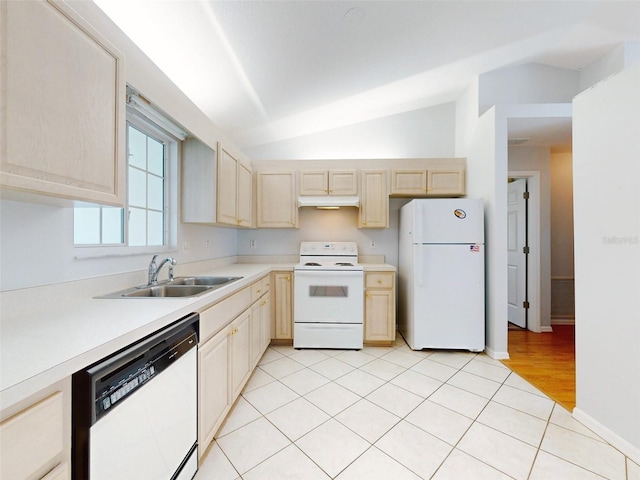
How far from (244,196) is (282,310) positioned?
135 centimetres

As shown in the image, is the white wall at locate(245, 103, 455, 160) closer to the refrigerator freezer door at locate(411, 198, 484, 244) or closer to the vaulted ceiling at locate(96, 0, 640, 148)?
the vaulted ceiling at locate(96, 0, 640, 148)

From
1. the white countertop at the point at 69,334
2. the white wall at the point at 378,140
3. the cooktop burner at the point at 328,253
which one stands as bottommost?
the white countertop at the point at 69,334

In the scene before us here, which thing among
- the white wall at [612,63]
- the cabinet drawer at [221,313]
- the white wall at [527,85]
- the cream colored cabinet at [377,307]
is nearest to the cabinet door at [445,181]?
the white wall at [527,85]

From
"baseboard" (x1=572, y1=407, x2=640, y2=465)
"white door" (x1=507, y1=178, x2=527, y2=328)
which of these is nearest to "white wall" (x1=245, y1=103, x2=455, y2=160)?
"white door" (x1=507, y1=178, x2=527, y2=328)

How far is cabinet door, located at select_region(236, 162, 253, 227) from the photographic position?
2.65 metres

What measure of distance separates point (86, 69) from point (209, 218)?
1.26m

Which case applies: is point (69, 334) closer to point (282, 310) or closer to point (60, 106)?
point (60, 106)

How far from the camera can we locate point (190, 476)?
47.7 inches

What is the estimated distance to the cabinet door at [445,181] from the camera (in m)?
3.19

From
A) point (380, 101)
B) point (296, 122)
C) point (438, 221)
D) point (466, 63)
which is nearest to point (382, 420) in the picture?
point (438, 221)

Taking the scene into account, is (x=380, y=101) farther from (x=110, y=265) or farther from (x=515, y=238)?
(x=110, y=265)

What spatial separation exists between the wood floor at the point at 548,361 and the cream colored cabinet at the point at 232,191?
301 cm

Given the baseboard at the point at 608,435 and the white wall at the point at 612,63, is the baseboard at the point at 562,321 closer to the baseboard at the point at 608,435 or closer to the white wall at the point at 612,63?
the baseboard at the point at 608,435

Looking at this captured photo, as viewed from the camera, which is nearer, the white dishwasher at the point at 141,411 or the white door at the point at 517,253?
the white dishwasher at the point at 141,411
